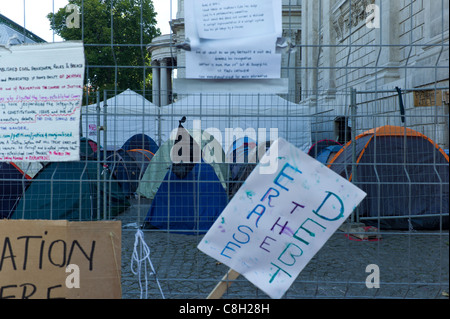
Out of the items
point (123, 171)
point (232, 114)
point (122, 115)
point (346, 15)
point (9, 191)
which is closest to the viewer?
point (122, 115)

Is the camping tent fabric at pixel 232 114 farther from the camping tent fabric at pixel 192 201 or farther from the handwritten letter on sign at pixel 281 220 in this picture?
the camping tent fabric at pixel 192 201

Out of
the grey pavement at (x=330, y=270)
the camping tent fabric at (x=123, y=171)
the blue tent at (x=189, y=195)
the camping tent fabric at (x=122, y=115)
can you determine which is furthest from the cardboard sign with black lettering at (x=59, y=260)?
the blue tent at (x=189, y=195)

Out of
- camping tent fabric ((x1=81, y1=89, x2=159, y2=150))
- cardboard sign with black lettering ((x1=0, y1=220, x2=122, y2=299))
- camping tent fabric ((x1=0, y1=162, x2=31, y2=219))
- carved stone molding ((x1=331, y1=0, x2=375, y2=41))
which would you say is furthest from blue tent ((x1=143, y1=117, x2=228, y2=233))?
carved stone molding ((x1=331, y1=0, x2=375, y2=41))

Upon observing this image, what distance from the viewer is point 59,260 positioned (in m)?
2.94

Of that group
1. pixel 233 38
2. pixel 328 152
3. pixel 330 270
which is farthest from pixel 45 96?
pixel 328 152

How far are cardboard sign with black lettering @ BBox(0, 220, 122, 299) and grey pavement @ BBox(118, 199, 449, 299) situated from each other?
303mm

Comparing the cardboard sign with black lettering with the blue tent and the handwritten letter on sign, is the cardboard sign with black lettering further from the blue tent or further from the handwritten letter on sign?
the blue tent

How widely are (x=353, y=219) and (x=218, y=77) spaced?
168 inches

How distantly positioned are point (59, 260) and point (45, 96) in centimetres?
113

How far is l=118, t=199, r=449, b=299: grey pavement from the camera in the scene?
3.74 m

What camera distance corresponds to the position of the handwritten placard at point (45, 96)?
3.04 meters

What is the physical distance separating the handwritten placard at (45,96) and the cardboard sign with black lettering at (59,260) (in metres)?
0.51

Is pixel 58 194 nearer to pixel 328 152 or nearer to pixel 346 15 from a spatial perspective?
pixel 328 152

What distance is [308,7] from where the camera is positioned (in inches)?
744
